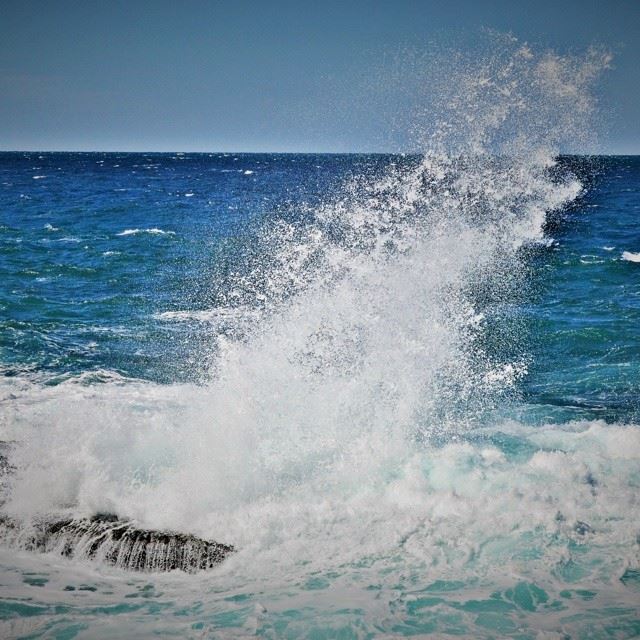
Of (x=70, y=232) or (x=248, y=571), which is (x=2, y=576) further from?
(x=70, y=232)

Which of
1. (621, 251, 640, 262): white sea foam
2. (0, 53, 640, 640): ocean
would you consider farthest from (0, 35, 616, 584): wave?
(621, 251, 640, 262): white sea foam

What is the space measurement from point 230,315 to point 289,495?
8446 millimetres

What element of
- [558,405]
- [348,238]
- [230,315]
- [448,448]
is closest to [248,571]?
[448,448]

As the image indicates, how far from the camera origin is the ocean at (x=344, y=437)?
5492mm

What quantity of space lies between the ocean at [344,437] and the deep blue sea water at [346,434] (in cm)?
4

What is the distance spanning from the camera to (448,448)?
8336mm

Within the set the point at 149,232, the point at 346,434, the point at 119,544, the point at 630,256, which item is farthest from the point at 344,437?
the point at 149,232

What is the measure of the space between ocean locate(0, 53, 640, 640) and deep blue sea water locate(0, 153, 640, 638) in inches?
1.4

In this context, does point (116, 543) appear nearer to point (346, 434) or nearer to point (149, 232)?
point (346, 434)

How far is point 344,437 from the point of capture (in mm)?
8445

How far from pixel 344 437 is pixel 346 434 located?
0.24 ft

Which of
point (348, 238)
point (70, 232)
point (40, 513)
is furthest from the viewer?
point (70, 232)

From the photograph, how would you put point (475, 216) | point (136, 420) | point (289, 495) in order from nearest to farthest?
point (289, 495) < point (136, 420) < point (475, 216)

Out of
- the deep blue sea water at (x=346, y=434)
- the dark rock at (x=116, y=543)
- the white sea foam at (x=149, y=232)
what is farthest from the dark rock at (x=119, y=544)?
the white sea foam at (x=149, y=232)
